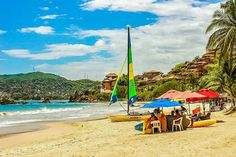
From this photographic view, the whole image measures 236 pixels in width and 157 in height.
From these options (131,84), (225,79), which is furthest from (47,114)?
(131,84)

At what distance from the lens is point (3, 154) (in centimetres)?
1516

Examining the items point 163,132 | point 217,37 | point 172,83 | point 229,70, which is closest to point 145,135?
point 163,132

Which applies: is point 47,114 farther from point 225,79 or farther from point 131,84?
point 131,84

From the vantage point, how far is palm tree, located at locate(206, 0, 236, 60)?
2934cm

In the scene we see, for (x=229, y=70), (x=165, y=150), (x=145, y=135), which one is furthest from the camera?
(x=229, y=70)

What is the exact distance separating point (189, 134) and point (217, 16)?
1708 cm

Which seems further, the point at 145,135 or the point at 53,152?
the point at 145,135

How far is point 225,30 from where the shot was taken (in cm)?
3105

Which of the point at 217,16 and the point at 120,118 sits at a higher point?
the point at 217,16

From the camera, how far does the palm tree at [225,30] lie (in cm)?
2934

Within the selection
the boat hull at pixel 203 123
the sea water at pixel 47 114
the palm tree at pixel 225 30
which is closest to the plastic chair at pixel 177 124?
the boat hull at pixel 203 123

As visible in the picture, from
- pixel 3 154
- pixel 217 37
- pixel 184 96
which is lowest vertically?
pixel 3 154

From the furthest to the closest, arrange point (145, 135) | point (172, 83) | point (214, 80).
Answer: point (172, 83) → point (214, 80) → point (145, 135)

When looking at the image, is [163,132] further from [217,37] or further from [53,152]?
[217,37]
